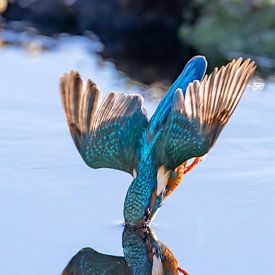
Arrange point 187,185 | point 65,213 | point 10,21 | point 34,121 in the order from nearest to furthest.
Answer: point 65,213 → point 187,185 → point 34,121 → point 10,21

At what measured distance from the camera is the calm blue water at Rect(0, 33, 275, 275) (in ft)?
16.6

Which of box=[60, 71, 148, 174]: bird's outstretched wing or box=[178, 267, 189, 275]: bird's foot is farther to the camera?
box=[60, 71, 148, 174]: bird's outstretched wing

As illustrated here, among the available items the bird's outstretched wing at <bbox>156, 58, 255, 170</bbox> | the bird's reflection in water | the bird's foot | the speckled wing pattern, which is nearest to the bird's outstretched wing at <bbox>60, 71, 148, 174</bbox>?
the bird's outstretched wing at <bbox>156, 58, 255, 170</bbox>

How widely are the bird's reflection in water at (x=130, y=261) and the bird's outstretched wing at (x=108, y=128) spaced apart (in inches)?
23.6

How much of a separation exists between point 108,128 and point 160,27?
14.8 feet

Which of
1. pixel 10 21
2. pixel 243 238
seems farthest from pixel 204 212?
pixel 10 21

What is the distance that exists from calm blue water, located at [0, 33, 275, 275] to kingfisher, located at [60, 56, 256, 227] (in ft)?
0.52

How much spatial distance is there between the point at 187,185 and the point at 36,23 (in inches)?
195

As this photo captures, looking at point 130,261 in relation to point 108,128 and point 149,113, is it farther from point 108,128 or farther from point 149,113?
point 149,113

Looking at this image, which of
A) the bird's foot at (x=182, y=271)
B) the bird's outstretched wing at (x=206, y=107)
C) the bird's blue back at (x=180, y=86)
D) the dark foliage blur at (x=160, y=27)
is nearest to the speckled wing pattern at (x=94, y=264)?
the bird's foot at (x=182, y=271)

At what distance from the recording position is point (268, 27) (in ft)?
30.4

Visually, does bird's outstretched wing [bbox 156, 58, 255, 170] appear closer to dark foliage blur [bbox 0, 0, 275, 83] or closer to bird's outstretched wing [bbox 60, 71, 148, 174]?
bird's outstretched wing [bbox 60, 71, 148, 174]

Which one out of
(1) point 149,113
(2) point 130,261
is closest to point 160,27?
(1) point 149,113

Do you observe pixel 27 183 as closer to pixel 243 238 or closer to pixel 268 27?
pixel 243 238
